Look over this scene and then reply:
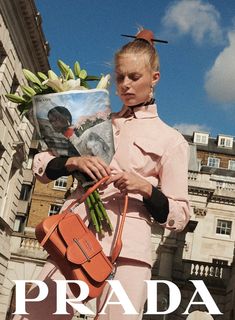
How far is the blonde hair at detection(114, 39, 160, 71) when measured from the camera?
10.5 ft

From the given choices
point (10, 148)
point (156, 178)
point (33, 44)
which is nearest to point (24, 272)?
point (10, 148)

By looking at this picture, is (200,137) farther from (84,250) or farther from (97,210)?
(84,250)

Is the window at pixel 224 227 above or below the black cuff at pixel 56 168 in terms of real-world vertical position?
above

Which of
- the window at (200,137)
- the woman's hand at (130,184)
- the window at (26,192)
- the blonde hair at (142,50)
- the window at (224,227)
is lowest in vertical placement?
the woman's hand at (130,184)

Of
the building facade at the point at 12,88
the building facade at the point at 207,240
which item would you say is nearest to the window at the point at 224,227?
→ the building facade at the point at 207,240

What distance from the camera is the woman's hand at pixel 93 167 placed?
2.82 meters

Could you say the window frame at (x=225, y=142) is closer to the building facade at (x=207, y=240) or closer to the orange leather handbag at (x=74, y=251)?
the building facade at (x=207, y=240)

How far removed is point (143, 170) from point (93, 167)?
0.39 metres

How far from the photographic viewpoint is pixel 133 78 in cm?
321

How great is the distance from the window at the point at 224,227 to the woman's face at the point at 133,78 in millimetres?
38284

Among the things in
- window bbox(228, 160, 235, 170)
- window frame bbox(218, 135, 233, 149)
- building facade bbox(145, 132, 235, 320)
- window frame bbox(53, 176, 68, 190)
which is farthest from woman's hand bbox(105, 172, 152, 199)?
window frame bbox(218, 135, 233, 149)

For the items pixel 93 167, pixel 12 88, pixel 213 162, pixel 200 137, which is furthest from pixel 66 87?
pixel 200 137

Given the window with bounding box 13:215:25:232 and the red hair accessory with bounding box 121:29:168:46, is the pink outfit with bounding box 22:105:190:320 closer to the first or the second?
the red hair accessory with bounding box 121:29:168:46

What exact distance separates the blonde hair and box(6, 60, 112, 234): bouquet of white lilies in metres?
0.16
